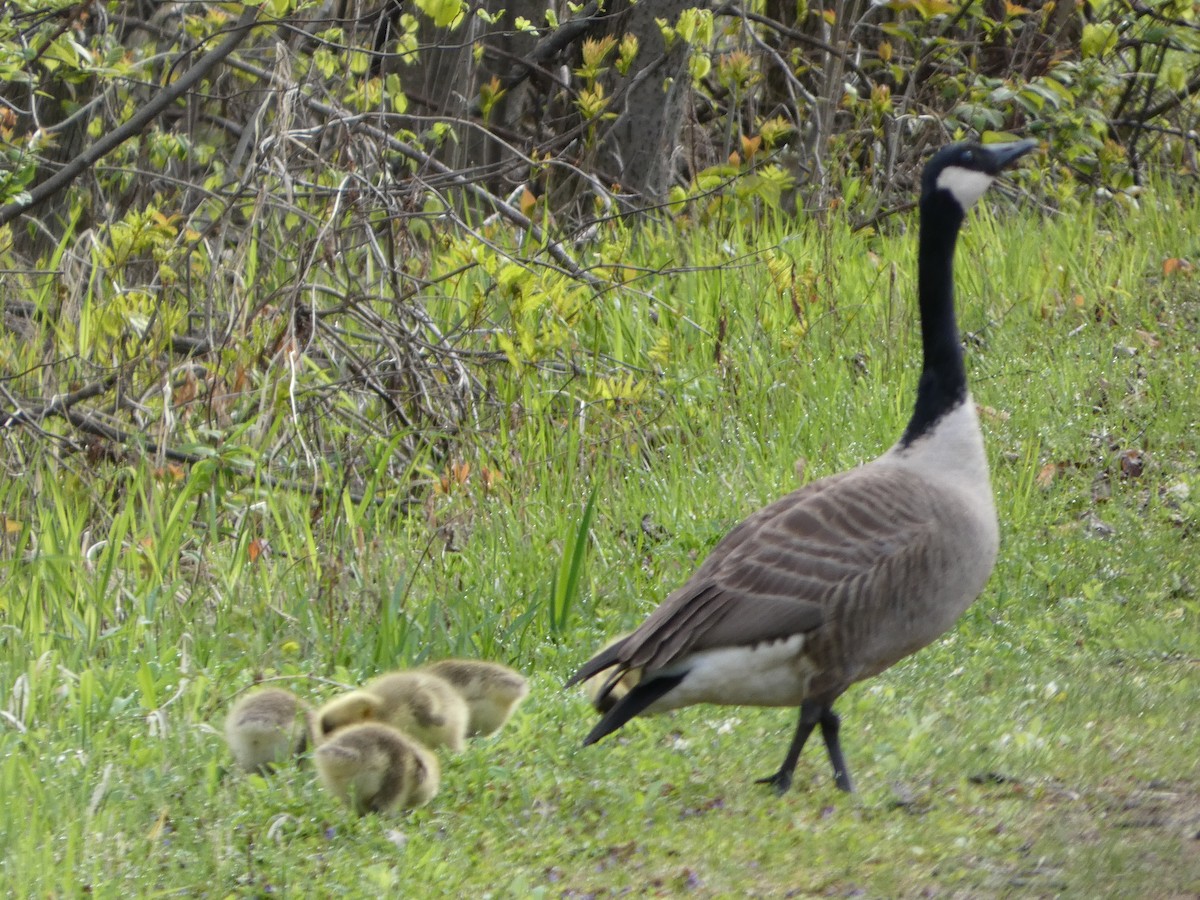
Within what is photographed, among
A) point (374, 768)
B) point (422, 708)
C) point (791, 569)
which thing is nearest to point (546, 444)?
point (422, 708)

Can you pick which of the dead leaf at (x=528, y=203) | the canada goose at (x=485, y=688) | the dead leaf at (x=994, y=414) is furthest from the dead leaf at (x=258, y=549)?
the dead leaf at (x=994, y=414)

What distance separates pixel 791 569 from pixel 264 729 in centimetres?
153

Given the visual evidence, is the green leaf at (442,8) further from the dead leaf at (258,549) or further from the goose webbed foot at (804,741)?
the goose webbed foot at (804,741)

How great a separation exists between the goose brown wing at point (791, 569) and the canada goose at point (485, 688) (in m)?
0.49

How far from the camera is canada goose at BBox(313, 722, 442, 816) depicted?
403 centimetres

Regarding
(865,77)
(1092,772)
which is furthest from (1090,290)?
(1092,772)

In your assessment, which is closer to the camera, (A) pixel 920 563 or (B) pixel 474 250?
(A) pixel 920 563

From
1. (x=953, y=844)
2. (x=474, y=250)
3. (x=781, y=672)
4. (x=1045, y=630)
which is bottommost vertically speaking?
(x=1045, y=630)

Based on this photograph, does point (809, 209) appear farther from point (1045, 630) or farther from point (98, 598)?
point (98, 598)

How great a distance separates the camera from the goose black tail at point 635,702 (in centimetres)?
417

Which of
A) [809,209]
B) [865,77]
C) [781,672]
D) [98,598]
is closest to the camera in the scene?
[781,672]

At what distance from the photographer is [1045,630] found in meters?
5.97

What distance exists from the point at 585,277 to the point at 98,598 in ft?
10.7

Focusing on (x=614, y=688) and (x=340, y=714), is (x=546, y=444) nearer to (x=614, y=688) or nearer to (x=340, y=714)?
(x=614, y=688)
